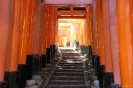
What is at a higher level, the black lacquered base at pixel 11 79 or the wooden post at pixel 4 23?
the wooden post at pixel 4 23

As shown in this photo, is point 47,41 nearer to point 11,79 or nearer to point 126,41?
point 11,79

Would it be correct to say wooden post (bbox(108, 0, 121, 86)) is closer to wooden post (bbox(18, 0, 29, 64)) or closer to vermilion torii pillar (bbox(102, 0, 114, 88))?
vermilion torii pillar (bbox(102, 0, 114, 88))

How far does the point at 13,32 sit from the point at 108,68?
279 centimetres

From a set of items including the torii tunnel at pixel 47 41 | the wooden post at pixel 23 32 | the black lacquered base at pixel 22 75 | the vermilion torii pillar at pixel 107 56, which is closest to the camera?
the torii tunnel at pixel 47 41

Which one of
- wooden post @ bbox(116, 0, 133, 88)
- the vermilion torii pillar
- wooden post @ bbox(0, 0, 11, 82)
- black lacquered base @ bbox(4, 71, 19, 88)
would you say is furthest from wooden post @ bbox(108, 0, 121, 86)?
black lacquered base @ bbox(4, 71, 19, 88)

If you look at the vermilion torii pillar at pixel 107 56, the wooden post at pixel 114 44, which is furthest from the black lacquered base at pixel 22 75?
the wooden post at pixel 114 44

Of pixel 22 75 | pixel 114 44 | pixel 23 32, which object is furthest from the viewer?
pixel 23 32

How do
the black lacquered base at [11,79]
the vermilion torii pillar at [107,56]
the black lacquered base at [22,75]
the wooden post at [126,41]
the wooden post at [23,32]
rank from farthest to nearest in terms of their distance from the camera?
the wooden post at [23,32] → the black lacquered base at [22,75] → the vermilion torii pillar at [107,56] → the black lacquered base at [11,79] → the wooden post at [126,41]

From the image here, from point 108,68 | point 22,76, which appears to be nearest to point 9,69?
point 22,76

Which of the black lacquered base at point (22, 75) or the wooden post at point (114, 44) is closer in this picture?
the wooden post at point (114, 44)

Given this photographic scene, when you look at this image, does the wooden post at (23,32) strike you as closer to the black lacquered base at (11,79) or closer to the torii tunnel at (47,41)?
the torii tunnel at (47,41)

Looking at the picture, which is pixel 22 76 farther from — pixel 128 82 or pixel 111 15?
pixel 128 82

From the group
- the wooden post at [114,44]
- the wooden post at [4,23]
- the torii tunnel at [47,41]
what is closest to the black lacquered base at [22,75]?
the torii tunnel at [47,41]

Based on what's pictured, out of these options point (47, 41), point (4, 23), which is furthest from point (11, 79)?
point (47, 41)
